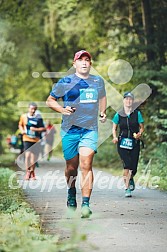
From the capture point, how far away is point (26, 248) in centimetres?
598

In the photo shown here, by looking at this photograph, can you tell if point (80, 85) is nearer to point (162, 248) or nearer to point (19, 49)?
point (162, 248)

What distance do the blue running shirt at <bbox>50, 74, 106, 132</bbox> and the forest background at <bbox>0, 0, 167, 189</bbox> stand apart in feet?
16.5

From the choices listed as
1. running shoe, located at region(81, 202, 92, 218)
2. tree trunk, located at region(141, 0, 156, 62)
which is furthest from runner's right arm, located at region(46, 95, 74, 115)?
tree trunk, located at region(141, 0, 156, 62)

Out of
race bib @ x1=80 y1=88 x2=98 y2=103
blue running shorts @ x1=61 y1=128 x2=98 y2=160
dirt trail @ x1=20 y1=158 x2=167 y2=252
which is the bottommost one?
dirt trail @ x1=20 y1=158 x2=167 y2=252

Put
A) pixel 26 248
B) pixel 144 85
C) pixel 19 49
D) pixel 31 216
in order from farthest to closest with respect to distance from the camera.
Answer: pixel 19 49 → pixel 144 85 → pixel 31 216 → pixel 26 248

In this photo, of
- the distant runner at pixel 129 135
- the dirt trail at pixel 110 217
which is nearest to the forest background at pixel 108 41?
the distant runner at pixel 129 135

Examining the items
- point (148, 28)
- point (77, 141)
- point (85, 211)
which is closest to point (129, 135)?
point (77, 141)

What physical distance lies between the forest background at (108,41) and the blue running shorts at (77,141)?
492 centimetres

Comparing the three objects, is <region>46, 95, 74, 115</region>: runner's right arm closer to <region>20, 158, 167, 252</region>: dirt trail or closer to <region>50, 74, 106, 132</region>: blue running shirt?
<region>50, 74, 106, 132</region>: blue running shirt

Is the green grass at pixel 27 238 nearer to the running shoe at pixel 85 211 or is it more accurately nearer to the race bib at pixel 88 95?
the running shoe at pixel 85 211

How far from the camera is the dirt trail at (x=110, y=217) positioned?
726cm

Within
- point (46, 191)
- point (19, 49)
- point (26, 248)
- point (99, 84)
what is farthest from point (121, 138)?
point (19, 49)

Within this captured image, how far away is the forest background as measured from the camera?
19.8 metres

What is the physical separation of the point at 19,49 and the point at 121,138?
70.6ft
